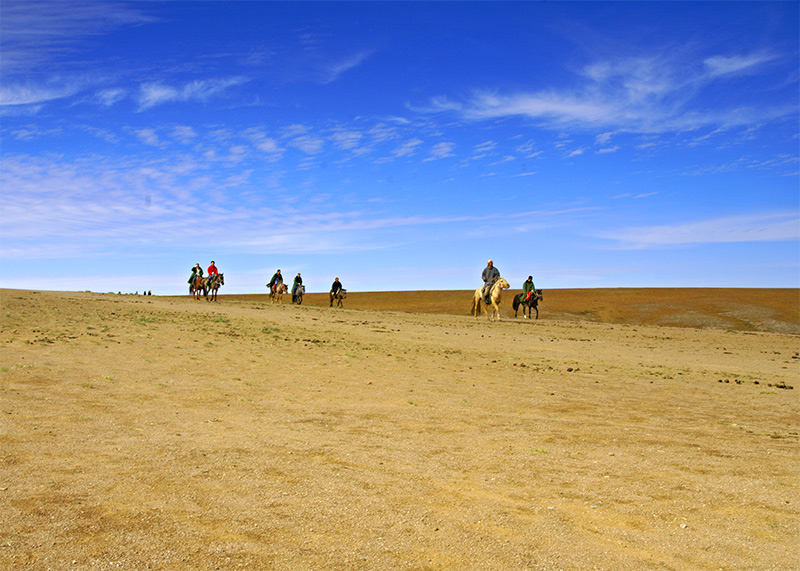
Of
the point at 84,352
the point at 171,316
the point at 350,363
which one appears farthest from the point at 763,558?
the point at 171,316

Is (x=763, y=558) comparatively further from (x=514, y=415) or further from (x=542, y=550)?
(x=514, y=415)

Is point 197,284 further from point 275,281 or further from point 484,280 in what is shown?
point 484,280

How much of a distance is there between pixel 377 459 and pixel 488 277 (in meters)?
26.6

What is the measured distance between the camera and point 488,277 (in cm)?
3319

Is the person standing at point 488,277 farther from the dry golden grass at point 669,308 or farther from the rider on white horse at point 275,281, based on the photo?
the rider on white horse at point 275,281

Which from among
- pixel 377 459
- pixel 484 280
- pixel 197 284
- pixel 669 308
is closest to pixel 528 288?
pixel 484 280

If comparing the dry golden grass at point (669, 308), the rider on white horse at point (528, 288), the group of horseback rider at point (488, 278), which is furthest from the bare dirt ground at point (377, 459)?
the dry golden grass at point (669, 308)

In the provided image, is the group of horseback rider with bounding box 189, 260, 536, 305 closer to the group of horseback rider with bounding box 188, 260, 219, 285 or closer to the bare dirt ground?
the group of horseback rider with bounding box 188, 260, 219, 285

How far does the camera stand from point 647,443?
8219mm

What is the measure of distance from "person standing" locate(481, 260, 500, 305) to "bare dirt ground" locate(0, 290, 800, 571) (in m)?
16.1

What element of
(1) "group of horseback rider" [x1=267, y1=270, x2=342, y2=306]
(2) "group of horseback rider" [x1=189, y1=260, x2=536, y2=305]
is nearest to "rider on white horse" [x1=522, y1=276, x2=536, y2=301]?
(2) "group of horseback rider" [x1=189, y1=260, x2=536, y2=305]

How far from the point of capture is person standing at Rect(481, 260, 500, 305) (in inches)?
1292

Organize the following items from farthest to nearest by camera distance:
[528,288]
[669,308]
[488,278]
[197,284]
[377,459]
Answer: [669,308], [197,284], [528,288], [488,278], [377,459]

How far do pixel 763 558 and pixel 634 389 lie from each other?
8593 millimetres
